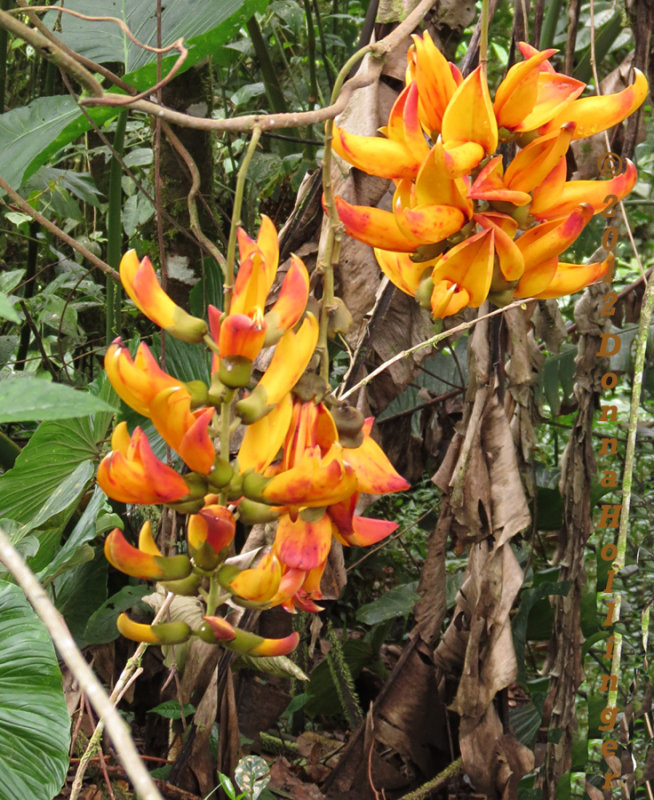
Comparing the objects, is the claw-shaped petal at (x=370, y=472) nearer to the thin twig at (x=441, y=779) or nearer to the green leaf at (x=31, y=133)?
the green leaf at (x=31, y=133)

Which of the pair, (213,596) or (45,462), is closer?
(213,596)

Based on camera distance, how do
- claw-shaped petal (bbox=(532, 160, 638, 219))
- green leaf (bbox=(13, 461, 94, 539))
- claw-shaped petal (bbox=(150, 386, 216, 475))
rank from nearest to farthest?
claw-shaped petal (bbox=(150, 386, 216, 475)) < claw-shaped petal (bbox=(532, 160, 638, 219)) < green leaf (bbox=(13, 461, 94, 539))

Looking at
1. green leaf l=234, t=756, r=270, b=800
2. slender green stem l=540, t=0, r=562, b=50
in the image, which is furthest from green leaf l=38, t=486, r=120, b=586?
Answer: slender green stem l=540, t=0, r=562, b=50

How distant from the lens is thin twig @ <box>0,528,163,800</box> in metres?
0.30

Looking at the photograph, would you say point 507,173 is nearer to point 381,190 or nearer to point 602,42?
point 381,190

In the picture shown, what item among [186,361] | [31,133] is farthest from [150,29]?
[186,361]

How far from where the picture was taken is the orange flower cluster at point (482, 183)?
0.76 meters

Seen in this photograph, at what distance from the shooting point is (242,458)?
66 cm

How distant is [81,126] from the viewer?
1.69 meters

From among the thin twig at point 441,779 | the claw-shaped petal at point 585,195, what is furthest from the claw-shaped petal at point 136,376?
the thin twig at point 441,779

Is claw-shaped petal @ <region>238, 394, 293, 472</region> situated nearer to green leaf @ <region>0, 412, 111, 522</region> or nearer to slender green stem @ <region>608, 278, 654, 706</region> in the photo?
slender green stem @ <region>608, 278, 654, 706</region>

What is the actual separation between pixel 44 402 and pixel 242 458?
28 centimetres

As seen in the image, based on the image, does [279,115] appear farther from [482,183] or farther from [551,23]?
[551,23]

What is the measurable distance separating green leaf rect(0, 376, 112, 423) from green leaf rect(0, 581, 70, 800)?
996 mm
